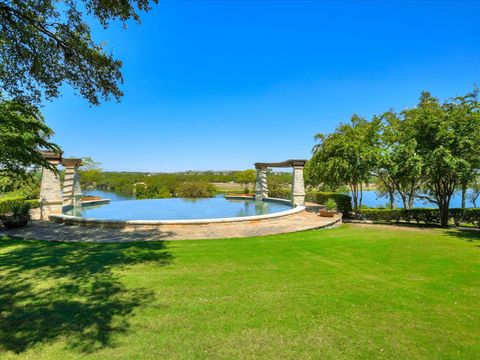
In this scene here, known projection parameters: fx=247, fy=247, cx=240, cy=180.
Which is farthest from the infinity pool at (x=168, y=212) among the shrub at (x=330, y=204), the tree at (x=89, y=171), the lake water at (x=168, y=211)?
the tree at (x=89, y=171)

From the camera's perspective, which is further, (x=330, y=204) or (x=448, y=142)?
(x=330, y=204)

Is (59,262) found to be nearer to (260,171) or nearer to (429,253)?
(429,253)

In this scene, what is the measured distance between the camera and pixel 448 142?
1149cm

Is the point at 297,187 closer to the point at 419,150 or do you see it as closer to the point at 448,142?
the point at 419,150

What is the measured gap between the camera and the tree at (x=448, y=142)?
439 inches

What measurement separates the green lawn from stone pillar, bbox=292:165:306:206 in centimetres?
1083

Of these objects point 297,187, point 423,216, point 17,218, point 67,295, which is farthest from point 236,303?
point 297,187

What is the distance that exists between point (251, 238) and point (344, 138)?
1025 cm

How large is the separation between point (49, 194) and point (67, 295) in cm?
1062

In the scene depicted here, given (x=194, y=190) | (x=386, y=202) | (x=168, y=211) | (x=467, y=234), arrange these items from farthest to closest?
(x=386, y=202), (x=194, y=190), (x=168, y=211), (x=467, y=234)

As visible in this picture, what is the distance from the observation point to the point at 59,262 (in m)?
5.90

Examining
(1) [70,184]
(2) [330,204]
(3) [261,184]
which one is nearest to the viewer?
(2) [330,204]

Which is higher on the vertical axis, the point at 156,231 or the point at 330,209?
the point at 330,209

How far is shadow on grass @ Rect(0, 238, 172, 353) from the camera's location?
315cm
